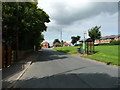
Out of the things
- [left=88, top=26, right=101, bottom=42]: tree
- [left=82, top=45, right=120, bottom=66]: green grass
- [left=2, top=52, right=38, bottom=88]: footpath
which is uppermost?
[left=88, top=26, right=101, bottom=42]: tree

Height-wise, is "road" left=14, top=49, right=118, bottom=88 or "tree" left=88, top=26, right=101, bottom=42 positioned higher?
"tree" left=88, top=26, right=101, bottom=42

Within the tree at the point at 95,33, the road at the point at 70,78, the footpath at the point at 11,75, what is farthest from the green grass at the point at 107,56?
the tree at the point at 95,33

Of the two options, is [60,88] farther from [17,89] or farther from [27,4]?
[27,4]

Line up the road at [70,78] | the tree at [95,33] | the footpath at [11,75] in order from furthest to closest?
the tree at [95,33], the footpath at [11,75], the road at [70,78]

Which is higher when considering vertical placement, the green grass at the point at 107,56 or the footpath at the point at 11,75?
the green grass at the point at 107,56

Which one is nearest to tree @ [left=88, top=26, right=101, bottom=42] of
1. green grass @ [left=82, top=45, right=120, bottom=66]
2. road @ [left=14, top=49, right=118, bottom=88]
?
green grass @ [left=82, top=45, right=120, bottom=66]

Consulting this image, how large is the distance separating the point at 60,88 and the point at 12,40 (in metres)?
15.0

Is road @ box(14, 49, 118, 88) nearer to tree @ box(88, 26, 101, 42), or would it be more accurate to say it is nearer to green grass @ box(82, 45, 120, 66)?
green grass @ box(82, 45, 120, 66)

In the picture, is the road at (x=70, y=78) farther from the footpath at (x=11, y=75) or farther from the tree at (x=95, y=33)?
the tree at (x=95, y=33)

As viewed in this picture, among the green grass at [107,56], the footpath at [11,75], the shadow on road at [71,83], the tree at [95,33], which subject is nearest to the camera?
the shadow on road at [71,83]

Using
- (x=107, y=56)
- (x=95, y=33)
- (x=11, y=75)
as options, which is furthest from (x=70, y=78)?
(x=95, y=33)

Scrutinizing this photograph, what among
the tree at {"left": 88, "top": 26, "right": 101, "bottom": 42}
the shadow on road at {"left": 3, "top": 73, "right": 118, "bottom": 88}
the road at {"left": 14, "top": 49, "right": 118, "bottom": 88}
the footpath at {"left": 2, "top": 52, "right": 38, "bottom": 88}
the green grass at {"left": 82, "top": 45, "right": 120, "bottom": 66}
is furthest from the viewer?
the tree at {"left": 88, "top": 26, "right": 101, "bottom": 42}

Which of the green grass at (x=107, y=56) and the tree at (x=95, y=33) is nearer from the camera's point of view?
the green grass at (x=107, y=56)

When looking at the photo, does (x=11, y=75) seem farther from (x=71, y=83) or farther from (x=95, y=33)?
(x=95, y=33)
